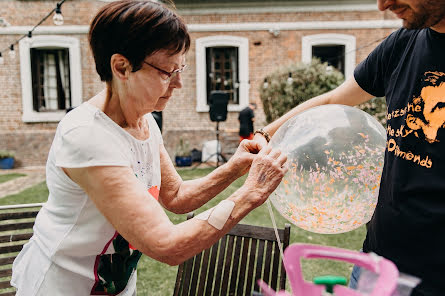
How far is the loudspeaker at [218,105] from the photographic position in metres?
9.52

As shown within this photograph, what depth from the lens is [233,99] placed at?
11.5 meters

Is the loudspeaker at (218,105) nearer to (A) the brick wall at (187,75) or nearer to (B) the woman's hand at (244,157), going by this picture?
(A) the brick wall at (187,75)

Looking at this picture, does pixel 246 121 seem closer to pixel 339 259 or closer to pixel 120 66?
pixel 120 66

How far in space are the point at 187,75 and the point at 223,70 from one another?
1130 mm

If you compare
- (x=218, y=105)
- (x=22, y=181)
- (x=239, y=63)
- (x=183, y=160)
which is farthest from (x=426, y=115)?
(x=239, y=63)

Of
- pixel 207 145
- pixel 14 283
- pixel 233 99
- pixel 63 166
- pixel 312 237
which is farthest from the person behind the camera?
pixel 233 99

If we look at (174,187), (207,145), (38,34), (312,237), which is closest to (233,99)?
(207,145)

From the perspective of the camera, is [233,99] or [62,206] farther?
[233,99]

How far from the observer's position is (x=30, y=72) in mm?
10961

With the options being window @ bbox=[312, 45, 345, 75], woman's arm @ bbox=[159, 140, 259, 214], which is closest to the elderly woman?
woman's arm @ bbox=[159, 140, 259, 214]

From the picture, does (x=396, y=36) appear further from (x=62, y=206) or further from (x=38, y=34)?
(x=38, y=34)

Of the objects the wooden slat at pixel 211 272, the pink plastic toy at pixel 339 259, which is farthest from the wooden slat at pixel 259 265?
the pink plastic toy at pixel 339 259

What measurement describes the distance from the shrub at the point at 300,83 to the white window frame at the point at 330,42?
1.61 m

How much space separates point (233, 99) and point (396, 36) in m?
10.2
